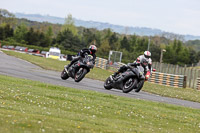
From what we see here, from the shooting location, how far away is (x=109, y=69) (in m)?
50.2

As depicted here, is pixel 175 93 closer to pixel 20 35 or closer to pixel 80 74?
pixel 80 74

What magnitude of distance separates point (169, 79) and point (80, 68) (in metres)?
20.2

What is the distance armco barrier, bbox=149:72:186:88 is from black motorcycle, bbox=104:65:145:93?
1971 centimetres

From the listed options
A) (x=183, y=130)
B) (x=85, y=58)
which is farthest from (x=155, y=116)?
(x=85, y=58)

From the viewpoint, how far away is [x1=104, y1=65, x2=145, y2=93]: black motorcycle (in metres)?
17.3

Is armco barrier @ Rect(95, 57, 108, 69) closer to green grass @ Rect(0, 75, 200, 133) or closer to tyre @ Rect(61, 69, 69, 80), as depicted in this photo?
tyre @ Rect(61, 69, 69, 80)

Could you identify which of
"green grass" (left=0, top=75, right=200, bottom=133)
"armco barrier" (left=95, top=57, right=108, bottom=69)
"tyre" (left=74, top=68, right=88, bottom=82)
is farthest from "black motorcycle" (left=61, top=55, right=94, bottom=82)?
"armco barrier" (left=95, top=57, right=108, bottom=69)

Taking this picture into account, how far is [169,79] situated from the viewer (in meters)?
38.5

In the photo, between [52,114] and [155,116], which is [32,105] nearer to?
[52,114]

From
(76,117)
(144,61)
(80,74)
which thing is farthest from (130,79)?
(76,117)

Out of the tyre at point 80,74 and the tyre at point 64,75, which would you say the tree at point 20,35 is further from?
the tyre at point 80,74

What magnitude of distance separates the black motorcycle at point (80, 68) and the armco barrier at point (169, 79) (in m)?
18.7

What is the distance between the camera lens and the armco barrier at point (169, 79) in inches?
1457

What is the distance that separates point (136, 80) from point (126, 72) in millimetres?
557
